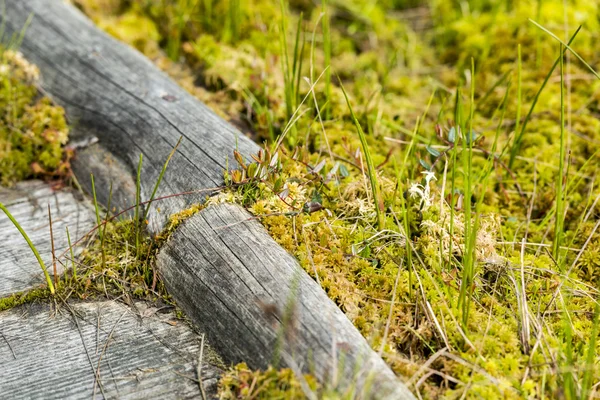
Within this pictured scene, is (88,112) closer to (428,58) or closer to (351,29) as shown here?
(351,29)

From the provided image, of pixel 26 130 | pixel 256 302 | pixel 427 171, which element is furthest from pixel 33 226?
pixel 427 171

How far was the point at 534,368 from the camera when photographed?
2.18m

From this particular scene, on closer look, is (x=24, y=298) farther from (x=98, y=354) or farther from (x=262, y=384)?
(x=262, y=384)

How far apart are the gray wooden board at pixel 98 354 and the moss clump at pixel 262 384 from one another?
0.09 m

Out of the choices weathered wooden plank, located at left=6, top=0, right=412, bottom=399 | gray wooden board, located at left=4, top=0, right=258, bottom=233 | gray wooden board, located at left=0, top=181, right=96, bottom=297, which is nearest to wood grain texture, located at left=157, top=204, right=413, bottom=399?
weathered wooden plank, located at left=6, top=0, right=412, bottom=399

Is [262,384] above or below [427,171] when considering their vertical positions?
below

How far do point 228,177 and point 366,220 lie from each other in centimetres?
74

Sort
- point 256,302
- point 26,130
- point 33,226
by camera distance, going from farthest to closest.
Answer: point 26,130, point 33,226, point 256,302

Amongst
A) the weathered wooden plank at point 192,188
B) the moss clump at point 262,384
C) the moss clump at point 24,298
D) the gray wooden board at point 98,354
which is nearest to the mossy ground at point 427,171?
the moss clump at point 262,384

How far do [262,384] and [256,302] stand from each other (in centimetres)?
34

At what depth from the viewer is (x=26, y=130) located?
11.8ft

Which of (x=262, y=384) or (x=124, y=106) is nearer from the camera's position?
(x=262, y=384)

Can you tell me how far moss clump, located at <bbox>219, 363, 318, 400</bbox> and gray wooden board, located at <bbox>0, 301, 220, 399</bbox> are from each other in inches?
3.6

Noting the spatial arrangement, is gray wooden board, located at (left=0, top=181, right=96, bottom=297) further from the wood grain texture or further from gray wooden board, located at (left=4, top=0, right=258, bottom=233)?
the wood grain texture
